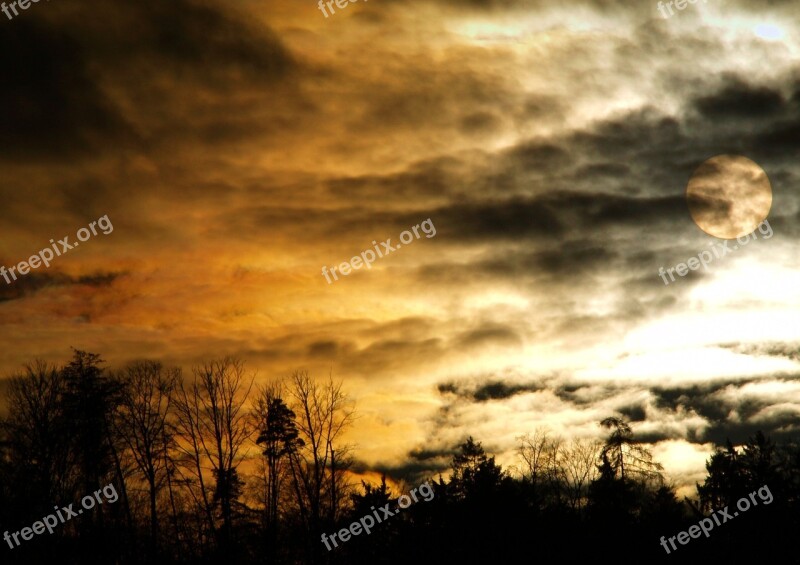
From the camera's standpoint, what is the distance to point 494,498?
59969 mm

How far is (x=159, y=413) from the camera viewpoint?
61719mm

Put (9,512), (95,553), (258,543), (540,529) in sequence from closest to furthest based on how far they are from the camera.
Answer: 1. (9,512)
2. (95,553)
3. (540,529)
4. (258,543)

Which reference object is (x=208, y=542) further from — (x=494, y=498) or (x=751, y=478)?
(x=751, y=478)

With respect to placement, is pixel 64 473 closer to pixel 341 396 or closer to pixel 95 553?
pixel 95 553

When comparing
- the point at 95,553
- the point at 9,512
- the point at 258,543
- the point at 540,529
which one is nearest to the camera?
the point at 9,512

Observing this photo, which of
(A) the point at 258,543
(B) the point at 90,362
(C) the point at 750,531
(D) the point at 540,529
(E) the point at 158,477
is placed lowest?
(C) the point at 750,531

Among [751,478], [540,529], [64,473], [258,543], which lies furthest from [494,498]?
[64,473]

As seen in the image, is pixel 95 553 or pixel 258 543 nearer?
pixel 95 553

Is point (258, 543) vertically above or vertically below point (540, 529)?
above

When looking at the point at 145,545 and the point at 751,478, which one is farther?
the point at 751,478

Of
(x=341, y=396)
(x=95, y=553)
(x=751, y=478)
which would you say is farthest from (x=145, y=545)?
(x=751, y=478)

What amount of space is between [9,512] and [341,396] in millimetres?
25324

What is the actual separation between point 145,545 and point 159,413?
1064 centimetres

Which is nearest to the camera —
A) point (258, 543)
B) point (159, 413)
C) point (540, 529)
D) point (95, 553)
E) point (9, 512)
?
point (9, 512)
